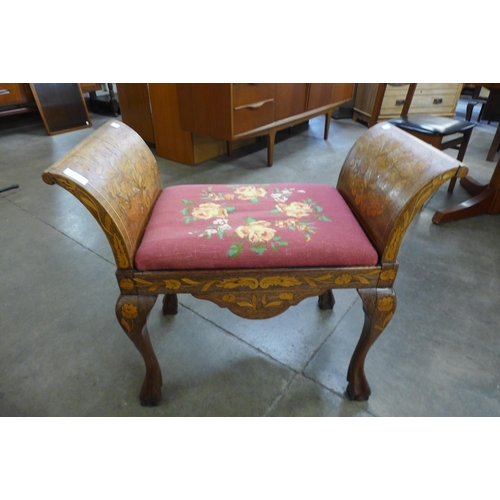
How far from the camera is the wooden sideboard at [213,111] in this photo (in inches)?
97.3

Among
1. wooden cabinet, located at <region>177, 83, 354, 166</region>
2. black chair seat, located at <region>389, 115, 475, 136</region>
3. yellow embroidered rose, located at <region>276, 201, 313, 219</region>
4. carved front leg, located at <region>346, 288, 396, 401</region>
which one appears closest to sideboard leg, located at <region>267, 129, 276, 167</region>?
wooden cabinet, located at <region>177, 83, 354, 166</region>

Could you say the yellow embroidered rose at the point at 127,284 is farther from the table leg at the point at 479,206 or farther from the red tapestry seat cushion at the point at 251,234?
the table leg at the point at 479,206

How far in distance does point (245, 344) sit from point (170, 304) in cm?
36

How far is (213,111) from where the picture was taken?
250cm

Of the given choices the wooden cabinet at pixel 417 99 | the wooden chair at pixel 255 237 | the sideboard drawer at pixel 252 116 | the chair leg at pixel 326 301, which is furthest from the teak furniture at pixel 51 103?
the chair leg at pixel 326 301

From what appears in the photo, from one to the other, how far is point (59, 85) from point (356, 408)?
4035 millimetres

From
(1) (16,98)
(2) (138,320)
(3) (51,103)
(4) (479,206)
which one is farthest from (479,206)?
(1) (16,98)

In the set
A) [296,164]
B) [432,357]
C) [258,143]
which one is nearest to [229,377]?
[432,357]

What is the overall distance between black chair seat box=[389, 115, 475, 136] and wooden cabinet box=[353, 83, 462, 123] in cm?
172

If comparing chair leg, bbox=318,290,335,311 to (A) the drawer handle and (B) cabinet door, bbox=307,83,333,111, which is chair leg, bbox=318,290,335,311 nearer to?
(A) the drawer handle

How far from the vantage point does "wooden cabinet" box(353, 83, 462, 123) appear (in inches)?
151

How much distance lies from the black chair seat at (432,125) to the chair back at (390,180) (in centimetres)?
119

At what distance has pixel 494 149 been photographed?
9.81 feet

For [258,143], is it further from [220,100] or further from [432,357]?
[432,357]
